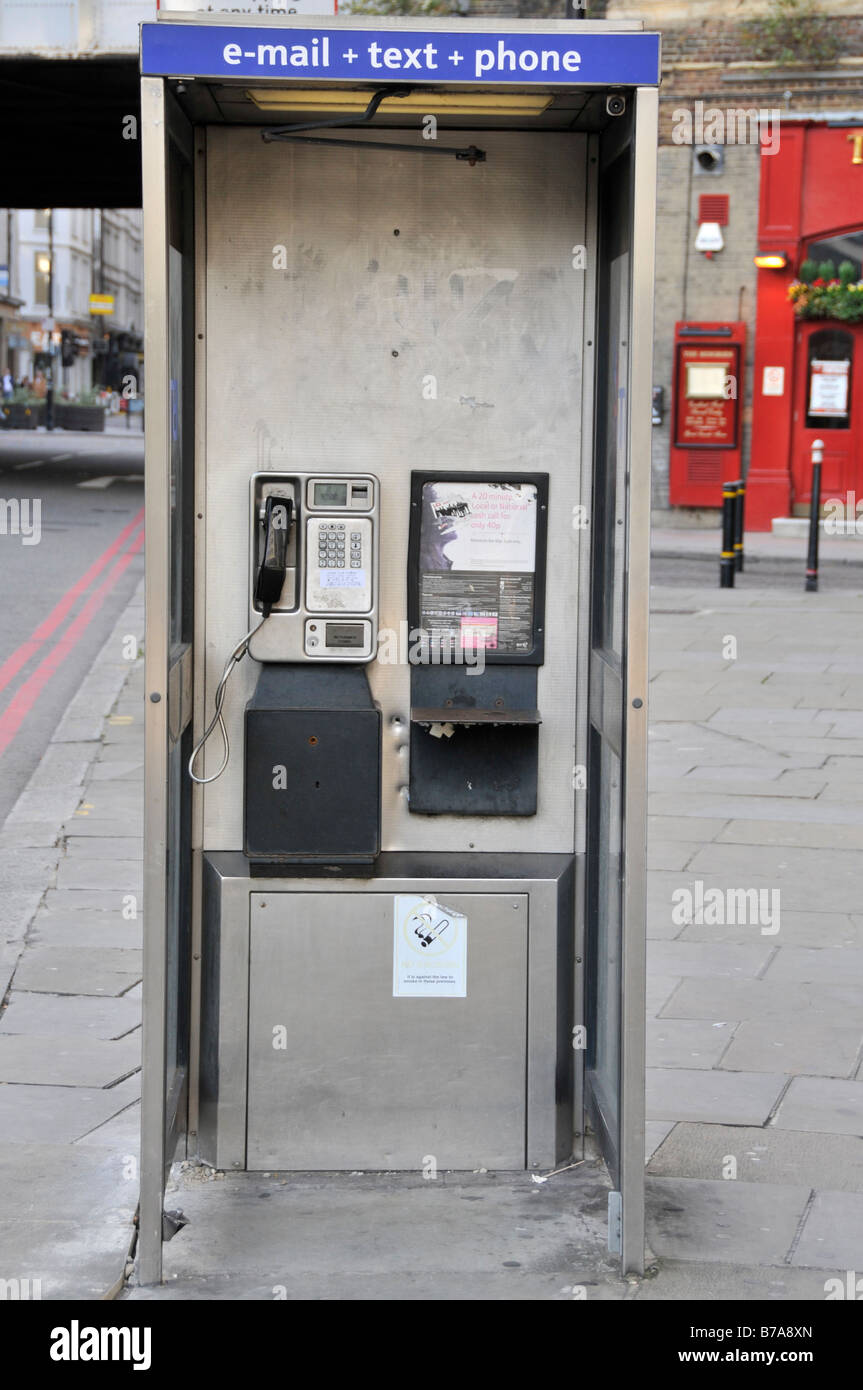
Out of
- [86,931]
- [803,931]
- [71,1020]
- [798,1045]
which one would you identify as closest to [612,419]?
[798,1045]

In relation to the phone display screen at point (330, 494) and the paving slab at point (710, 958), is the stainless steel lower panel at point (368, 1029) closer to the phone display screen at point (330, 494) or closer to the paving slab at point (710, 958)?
the phone display screen at point (330, 494)

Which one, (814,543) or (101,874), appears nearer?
(101,874)

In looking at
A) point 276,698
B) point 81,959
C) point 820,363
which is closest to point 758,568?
point 820,363

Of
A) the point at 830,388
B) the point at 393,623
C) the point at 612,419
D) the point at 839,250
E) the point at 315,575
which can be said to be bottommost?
the point at 393,623

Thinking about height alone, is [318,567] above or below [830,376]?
below

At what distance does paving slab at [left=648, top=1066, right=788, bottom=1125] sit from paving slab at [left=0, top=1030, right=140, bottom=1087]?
158 centimetres

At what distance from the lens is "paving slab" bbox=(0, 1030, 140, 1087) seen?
4980 mm

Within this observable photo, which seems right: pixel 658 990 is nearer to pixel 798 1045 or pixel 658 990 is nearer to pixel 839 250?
pixel 798 1045

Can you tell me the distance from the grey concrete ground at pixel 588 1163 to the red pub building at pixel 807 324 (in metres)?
14.4

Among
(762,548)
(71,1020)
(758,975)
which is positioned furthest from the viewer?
(762,548)

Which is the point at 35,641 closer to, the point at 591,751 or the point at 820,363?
the point at 591,751

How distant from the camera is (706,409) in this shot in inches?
902

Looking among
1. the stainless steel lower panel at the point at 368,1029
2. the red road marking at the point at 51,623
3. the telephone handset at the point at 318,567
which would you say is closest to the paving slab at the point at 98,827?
the stainless steel lower panel at the point at 368,1029

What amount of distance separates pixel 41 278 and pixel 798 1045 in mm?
75175
